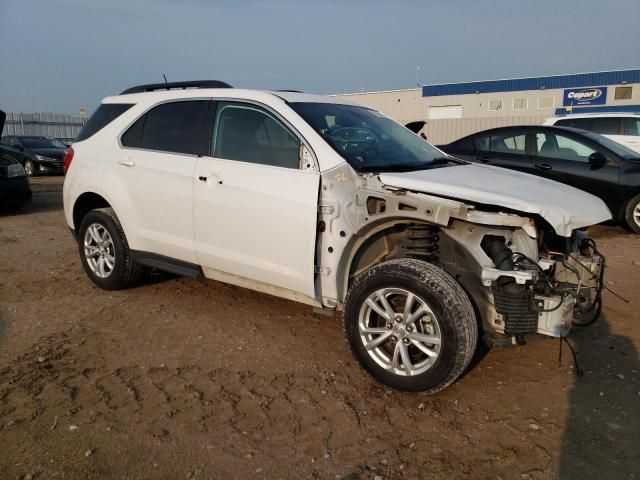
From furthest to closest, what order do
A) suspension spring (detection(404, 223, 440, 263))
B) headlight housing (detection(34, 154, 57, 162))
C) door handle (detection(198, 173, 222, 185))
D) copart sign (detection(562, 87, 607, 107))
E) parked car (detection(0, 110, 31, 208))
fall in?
copart sign (detection(562, 87, 607, 107)) → headlight housing (detection(34, 154, 57, 162)) → parked car (detection(0, 110, 31, 208)) → door handle (detection(198, 173, 222, 185)) → suspension spring (detection(404, 223, 440, 263))

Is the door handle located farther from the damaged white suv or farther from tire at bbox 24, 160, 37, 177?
tire at bbox 24, 160, 37, 177

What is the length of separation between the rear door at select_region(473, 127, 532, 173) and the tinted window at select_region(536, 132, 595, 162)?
249 millimetres

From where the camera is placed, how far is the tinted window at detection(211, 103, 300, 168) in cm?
385

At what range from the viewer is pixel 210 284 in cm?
550

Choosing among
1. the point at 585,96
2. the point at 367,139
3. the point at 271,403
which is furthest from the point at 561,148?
the point at 585,96

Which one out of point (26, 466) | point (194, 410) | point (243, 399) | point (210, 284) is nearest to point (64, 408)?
point (26, 466)

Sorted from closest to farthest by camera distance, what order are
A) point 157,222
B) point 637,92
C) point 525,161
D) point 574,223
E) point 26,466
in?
point 26,466
point 574,223
point 157,222
point 525,161
point 637,92

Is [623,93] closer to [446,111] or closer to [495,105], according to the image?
[495,105]

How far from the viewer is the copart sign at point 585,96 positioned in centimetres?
3139

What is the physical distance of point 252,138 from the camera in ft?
13.3

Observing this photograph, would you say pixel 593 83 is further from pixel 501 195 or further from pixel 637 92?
pixel 501 195

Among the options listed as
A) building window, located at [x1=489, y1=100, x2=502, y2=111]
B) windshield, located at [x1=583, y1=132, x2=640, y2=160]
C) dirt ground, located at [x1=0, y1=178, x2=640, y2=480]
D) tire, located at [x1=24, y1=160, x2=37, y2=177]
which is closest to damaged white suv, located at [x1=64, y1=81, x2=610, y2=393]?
dirt ground, located at [x1=0, y1=178, x2=640, y2=480]

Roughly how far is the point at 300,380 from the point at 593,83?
33.9 metres

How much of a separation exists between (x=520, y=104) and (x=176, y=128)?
33851mm
